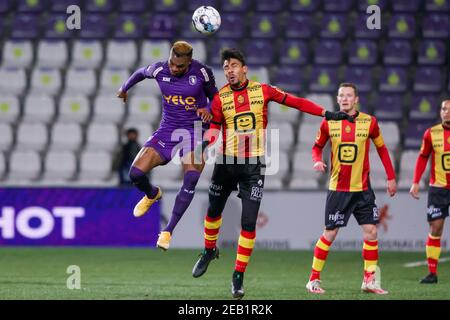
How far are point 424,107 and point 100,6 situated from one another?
5.86 metres

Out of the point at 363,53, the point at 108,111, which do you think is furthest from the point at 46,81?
the point at 363,53

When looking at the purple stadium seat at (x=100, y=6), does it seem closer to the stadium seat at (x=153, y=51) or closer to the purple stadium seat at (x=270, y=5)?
the stadium seat at (x=153, y=51)

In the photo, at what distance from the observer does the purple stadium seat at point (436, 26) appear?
1803 centimetres

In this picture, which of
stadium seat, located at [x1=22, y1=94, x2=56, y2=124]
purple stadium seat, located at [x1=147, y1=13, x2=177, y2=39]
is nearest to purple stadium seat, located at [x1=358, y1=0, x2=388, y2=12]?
purple stadium seat, located at [x1=147, y1=13, x2=177, y2=39]

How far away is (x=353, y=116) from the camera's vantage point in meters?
9.92

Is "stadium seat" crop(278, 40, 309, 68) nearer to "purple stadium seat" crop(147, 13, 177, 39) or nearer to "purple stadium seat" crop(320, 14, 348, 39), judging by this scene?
"purple stadium seat" crop(320, 14, 348, 39)

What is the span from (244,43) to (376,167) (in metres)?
3.35

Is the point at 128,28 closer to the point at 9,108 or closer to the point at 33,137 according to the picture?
the point at 9,108

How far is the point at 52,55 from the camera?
17891 millimetres

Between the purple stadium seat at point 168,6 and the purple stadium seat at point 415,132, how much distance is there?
453cm

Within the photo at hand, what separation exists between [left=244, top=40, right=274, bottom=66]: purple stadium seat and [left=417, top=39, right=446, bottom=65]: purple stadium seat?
2.47 metres

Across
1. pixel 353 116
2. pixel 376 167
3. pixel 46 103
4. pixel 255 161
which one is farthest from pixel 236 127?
pixel 46 103

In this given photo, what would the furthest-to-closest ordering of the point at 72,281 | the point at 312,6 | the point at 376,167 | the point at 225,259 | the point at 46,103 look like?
the point at 312,6
the point at 46,103
the point at 376,167
the point at 225,259
the point at 72,281

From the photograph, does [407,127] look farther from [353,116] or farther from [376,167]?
[353,116]
